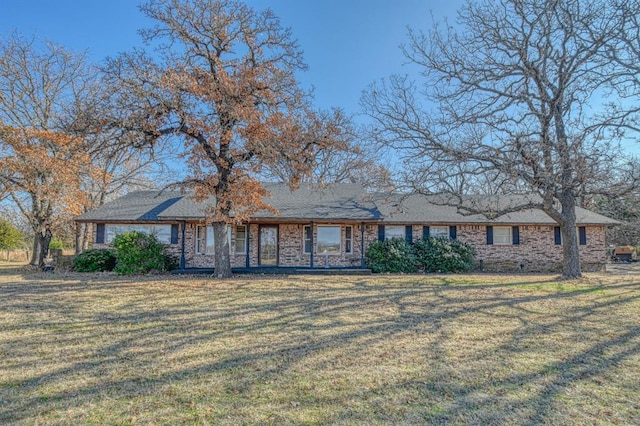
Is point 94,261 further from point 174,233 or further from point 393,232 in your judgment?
point 393,232

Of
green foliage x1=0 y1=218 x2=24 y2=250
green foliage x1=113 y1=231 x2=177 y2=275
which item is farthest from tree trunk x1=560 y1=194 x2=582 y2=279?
green foliage x1=0 y1=218 x2=24 y2=250

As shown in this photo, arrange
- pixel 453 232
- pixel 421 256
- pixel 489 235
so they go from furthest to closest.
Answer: pixel 489 235 → pixel 453 232 → pixel 421 256

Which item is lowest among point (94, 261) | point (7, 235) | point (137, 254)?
point (94, 261)

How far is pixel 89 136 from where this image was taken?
12.3m

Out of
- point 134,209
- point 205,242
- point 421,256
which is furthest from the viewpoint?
point 134,209

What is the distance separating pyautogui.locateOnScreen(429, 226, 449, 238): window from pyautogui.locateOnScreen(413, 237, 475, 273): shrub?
0.87 meters

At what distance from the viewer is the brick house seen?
687 inches

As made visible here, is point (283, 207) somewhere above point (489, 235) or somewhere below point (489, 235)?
above

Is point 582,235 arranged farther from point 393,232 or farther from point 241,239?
point 241,239

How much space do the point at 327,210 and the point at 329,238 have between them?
1377 millimetres

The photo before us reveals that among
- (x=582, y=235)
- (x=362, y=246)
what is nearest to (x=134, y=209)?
(x=362, y=246)

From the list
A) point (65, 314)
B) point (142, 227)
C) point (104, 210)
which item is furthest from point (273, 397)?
point (104, 210)

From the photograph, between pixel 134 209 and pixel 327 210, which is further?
pixel 134 209

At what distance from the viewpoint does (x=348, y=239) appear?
18.2 meters
